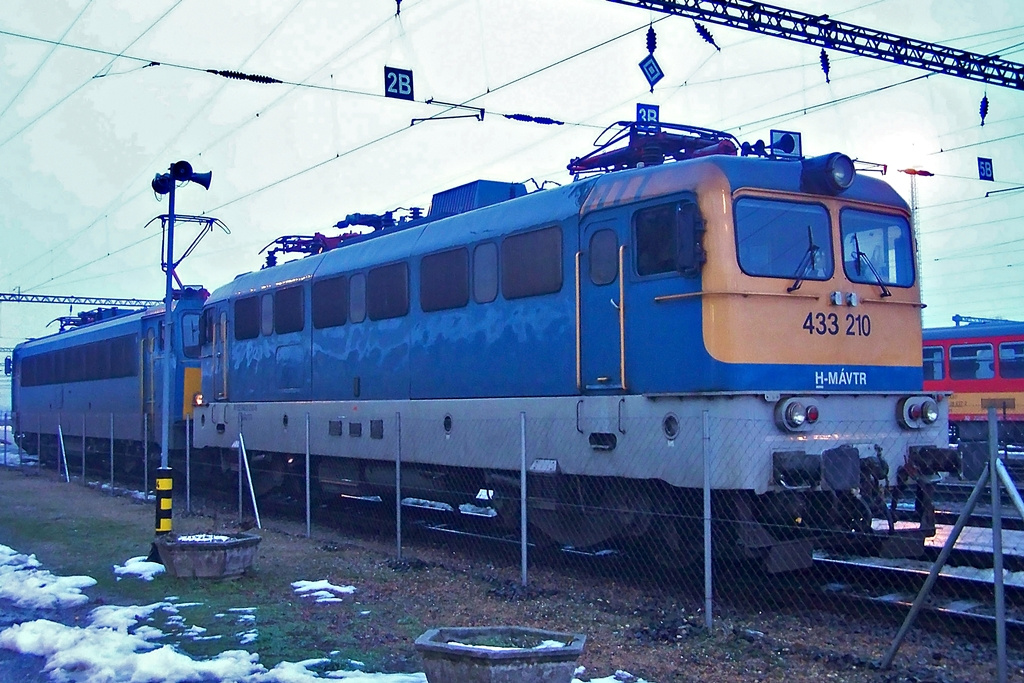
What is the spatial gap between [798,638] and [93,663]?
503cm

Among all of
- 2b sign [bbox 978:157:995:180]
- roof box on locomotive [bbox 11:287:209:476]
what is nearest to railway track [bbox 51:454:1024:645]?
roof box on locomotive [bbox 11:287:209:476]

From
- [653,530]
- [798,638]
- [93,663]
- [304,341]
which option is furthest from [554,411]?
[304,341]

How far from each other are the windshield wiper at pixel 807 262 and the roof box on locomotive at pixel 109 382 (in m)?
13.8

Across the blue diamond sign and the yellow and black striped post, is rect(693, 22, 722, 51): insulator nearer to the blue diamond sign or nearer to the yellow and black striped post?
the blue diamond sign

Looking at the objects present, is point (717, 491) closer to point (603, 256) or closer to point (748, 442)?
point (748, 442)

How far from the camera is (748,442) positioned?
859 cm

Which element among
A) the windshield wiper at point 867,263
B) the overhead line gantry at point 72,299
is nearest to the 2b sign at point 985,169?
the windshield wiper at point 867,263

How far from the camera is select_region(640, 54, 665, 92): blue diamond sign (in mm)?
15234

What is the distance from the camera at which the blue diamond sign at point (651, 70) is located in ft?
50.0

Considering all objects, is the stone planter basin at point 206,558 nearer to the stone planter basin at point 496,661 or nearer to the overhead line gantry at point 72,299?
the stone planter basin at point 496,661

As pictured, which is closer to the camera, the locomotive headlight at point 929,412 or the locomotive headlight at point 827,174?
the locomotive headlight at point 827,174

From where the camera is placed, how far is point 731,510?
29.5 ft

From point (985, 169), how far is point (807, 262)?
44.5 ft

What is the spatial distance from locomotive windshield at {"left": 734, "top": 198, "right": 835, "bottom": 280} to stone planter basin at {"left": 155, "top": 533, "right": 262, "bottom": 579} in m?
5.61
